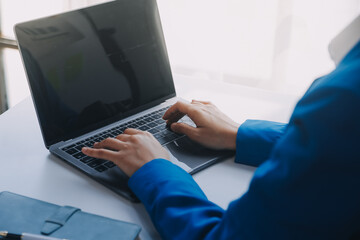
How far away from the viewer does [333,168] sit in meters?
0.48

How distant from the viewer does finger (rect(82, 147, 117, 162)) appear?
81 centimetres

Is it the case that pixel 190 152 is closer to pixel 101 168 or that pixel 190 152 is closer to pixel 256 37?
pixel 101 168

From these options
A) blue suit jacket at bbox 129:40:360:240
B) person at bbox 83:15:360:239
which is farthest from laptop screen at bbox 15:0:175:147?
blue suit jacket at bbox 129:40:360:240

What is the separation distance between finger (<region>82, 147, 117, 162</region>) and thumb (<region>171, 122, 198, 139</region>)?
202mm

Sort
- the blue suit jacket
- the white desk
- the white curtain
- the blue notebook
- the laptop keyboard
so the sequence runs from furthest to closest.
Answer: the white curtain → the laptop keyboard → the white desk → the blue notebook → the blue suit jacket

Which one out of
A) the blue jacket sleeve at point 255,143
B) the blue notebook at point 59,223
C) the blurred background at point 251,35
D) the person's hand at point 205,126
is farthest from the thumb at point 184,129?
the blurred background at point 251,35

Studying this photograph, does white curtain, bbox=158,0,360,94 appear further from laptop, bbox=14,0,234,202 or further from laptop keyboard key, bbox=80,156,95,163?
laptop keyboard key, bbox=80,156,95,163

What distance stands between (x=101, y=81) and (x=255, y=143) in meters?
0.39

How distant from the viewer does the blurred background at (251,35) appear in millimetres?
1917

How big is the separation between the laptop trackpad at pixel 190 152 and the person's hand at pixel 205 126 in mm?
16

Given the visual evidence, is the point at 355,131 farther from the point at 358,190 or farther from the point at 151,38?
the point at 151,38

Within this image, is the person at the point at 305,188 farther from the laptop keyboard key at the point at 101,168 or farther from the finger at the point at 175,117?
the finger at the point at 175,117

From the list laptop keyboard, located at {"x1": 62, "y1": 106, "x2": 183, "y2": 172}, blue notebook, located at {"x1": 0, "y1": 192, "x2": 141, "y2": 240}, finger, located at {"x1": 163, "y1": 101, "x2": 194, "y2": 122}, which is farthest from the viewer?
finger, located at {"x1": 163, "y1": 101, "x2": 194, "y2": 122}

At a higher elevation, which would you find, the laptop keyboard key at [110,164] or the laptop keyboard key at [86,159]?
the laptop keyboard key at [86,159]
